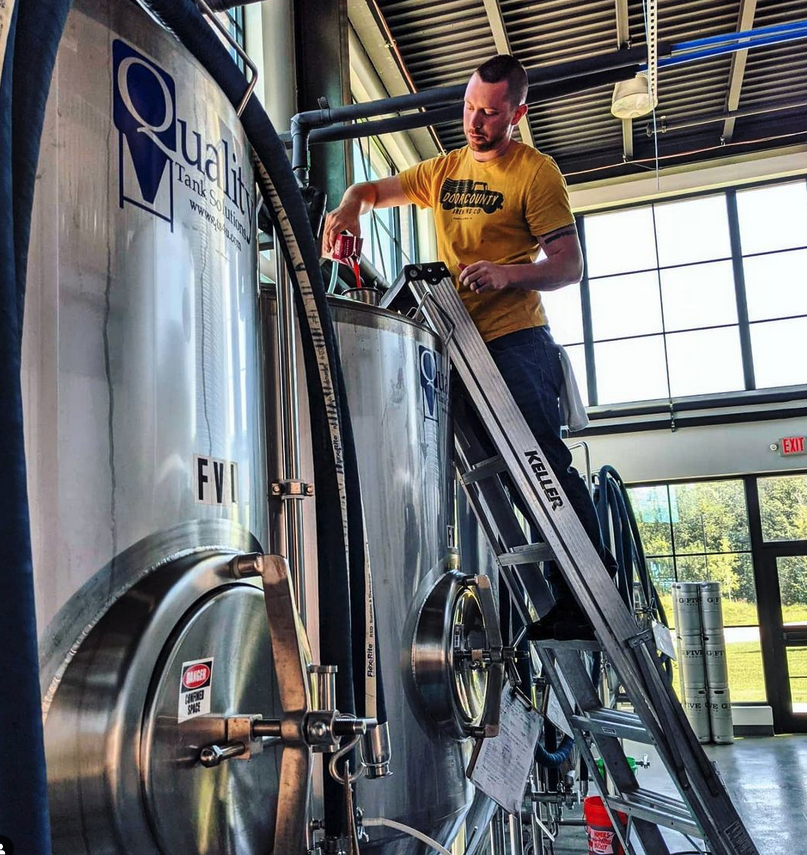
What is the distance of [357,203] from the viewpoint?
8.05 feet

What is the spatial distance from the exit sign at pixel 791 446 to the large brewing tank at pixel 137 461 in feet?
32.4

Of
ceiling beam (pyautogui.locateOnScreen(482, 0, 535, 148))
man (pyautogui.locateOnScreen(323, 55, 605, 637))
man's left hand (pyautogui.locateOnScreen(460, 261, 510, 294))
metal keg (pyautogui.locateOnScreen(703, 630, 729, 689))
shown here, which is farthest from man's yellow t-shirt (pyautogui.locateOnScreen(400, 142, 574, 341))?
metal keg (pyautogui.locateOnScreen(703, 630, 729, 689))

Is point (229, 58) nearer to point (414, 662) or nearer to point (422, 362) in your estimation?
point (422, 362)

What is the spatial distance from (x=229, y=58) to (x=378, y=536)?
85cm

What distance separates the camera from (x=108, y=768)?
28.4 inches

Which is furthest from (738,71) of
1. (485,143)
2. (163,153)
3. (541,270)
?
(163,153)

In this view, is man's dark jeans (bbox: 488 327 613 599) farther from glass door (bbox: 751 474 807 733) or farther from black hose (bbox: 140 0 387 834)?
glass door (bbox: 751 474 807 733)

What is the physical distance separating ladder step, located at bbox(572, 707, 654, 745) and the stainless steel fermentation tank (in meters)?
1.59

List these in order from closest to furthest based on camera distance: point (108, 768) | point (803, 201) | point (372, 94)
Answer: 1. point (108, 768)
2. point (372, 94)
3. point (803, 201)

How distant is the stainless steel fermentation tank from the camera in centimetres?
72

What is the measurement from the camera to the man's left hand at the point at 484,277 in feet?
7.05

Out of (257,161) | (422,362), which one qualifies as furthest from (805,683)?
(257,161)

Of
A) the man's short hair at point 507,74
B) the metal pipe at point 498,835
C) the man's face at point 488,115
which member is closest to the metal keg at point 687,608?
the metal pipe at point 498,835

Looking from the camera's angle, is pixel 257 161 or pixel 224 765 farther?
pixel 257 161
